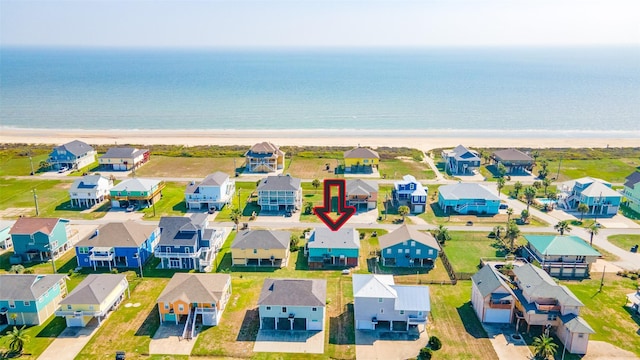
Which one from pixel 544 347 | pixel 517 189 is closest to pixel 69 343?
pixel 544 347

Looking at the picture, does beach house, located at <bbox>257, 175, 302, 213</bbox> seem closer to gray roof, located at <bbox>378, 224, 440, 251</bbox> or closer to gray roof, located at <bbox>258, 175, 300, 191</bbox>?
gray roof, located at <bbox>258, 175, 300, 191</bbox>

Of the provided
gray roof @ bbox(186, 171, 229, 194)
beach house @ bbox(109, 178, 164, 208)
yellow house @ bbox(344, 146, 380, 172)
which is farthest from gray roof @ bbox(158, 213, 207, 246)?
yellow house @ bbox(344, 146, 380, 172)

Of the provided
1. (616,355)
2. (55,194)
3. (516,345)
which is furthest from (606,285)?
(55,194)

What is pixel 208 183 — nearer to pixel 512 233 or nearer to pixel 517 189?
pixel 512 233

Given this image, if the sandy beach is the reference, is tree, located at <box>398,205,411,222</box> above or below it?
below

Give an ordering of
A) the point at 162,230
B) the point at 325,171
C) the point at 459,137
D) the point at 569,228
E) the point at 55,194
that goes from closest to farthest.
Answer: the point at 162,230
the point at 569,228
the point at 55,194
the point at 325,171
the point at 459,137

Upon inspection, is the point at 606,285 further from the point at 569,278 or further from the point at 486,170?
the point at 486,170
